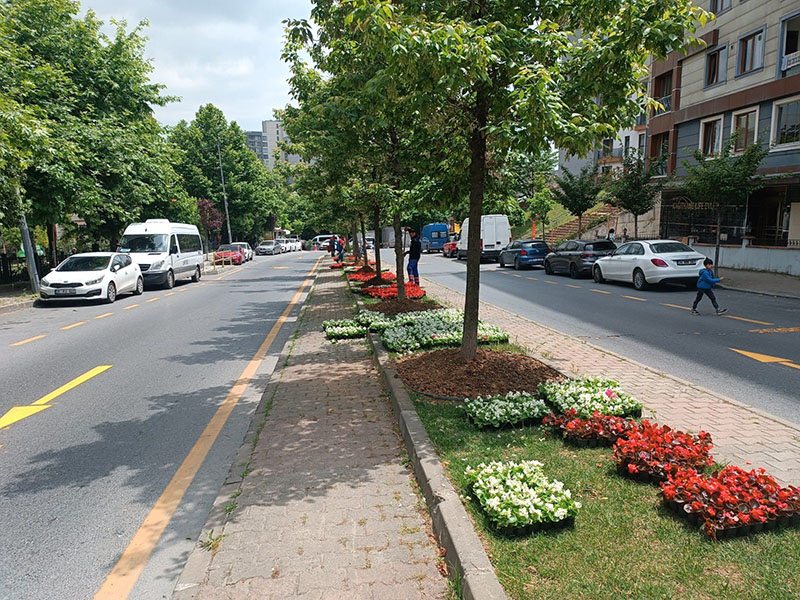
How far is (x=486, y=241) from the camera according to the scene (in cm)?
3316

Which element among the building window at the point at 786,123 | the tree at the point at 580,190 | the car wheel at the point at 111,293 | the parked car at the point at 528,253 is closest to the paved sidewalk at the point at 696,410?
the car wheel at the point at 111,293

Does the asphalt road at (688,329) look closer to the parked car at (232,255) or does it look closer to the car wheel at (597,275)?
the car wheel at (597,275)

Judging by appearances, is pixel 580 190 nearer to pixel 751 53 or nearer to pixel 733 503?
pixel 751 53

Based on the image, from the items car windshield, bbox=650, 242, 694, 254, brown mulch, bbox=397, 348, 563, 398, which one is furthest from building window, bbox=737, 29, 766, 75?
brown mulch, bbox=397, 348, 563, 398

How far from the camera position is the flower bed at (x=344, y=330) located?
9.62 m

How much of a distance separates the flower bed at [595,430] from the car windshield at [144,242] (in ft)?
68.9

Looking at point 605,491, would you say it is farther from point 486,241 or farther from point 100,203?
point 486,241

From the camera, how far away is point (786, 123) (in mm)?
20766

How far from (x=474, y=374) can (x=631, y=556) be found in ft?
10.8

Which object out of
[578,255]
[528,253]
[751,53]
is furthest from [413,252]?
[751,53]

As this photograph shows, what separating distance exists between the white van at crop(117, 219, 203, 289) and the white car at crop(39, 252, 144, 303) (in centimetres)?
178

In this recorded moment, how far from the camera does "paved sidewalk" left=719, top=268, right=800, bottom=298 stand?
15.6 m

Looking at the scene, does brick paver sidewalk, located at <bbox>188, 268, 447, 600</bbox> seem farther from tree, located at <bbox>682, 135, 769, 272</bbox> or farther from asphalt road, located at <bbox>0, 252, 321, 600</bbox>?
tree, located at <bbox>682, 135, 769, 272</bbox>

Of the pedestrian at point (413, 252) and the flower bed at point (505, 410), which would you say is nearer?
the flower bed at point (505, 410)
